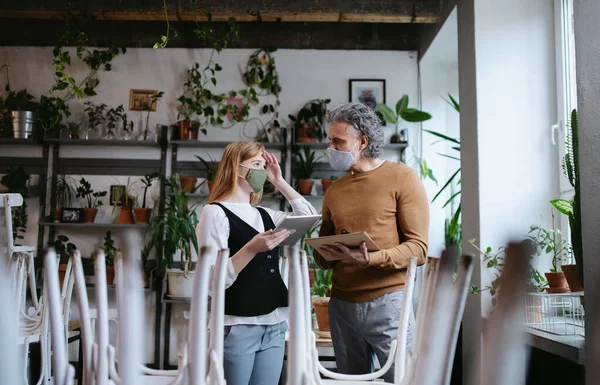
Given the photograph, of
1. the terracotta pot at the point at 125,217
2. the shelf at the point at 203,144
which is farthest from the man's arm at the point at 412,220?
the terracotta pot at the point at 125,217

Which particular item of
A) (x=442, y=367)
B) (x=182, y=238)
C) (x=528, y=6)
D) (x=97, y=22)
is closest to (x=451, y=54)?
(x=528, y=6)

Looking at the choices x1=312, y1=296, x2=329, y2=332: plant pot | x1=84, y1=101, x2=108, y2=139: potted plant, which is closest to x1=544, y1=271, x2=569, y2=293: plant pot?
x1=312, y1=296, x2=329, y2=332: plant pot

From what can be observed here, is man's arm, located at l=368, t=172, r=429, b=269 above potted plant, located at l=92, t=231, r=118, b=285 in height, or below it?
above

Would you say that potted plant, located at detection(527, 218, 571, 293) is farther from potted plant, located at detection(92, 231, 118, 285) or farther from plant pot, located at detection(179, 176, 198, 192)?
potted plant, located at detection(92, 231, 118, 285)

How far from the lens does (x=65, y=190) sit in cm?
511

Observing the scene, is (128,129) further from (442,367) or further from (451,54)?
(442,367)

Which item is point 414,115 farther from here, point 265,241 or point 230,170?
point 265,241

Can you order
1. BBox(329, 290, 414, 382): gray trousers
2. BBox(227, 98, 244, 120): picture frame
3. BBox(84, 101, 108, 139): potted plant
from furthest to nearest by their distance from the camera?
1. BBox(227, 98, 244, 120): picture frame
2. BBox(84, 101, 108, 139): potted plant
3. BBox(329, 290, 414, 382): gray trousers

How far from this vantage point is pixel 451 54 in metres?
4.99

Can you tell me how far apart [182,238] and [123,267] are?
4.15 meters

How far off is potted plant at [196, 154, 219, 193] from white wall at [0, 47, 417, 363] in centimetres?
12

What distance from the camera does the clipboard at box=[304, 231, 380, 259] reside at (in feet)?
6.26

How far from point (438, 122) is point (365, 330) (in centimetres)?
348

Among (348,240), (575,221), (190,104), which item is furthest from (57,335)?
(190,104)
